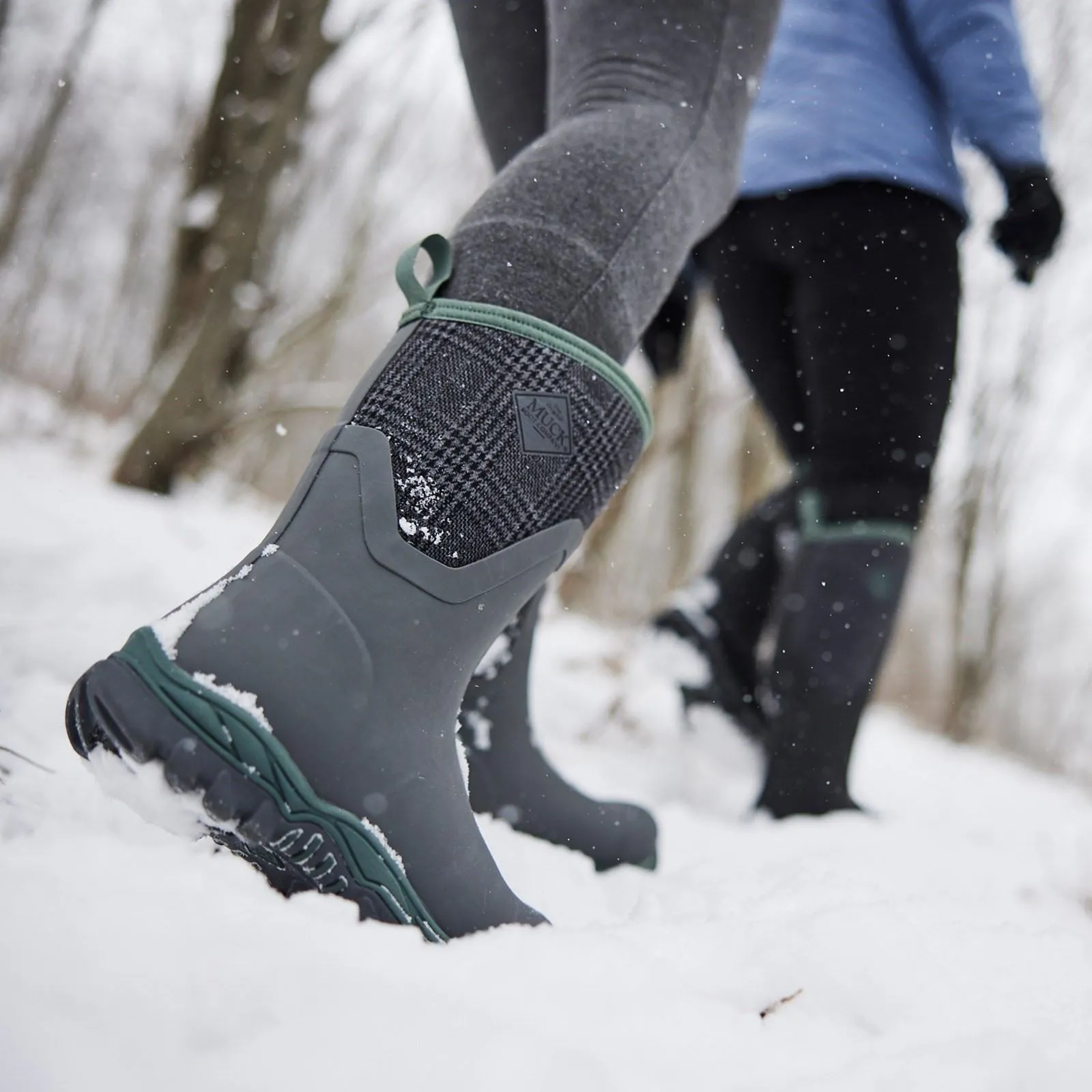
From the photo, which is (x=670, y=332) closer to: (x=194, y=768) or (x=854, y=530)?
(x=854, y=530)

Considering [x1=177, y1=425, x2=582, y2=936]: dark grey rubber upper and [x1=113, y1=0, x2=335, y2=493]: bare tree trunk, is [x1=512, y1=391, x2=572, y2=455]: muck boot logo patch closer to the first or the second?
[x1=177, y1=425, x2=582, y2=936]: dark grey rubber upper

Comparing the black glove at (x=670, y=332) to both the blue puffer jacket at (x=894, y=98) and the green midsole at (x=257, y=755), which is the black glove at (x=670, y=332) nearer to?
the blue puffer jacket at (x=894, y=98)

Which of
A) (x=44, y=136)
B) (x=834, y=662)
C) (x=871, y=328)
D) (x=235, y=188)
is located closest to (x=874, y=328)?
(x=871, y=328)

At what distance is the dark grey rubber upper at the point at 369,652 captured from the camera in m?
0.46

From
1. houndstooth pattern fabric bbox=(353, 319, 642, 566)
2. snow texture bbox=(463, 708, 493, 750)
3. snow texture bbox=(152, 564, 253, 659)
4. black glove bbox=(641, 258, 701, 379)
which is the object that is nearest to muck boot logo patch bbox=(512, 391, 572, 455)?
houndstooth pattern fabric bbox=(353, 319, 642, 566)

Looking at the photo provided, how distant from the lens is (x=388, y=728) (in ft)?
1.58

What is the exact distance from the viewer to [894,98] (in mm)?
1053

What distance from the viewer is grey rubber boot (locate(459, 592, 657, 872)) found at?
28.2 inches

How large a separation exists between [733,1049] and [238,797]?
267mm

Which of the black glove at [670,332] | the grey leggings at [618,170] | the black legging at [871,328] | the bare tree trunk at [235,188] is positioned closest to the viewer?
the grey leggings at [618,170]

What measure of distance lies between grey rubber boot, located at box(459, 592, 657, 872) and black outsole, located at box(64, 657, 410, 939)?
27 centimetres

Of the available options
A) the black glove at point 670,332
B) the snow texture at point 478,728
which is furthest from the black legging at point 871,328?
the snow texture at point 478,728

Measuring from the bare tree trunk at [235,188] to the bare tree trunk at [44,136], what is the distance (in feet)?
15.6

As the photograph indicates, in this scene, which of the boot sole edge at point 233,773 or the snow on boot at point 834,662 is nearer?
the boot sole edge at point 233,773
